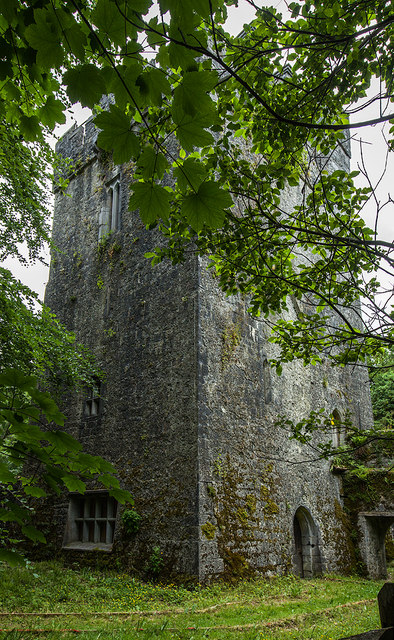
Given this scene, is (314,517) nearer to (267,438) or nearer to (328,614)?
(267,438)

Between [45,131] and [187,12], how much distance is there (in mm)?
8136

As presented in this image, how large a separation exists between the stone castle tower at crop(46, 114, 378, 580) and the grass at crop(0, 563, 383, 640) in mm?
490

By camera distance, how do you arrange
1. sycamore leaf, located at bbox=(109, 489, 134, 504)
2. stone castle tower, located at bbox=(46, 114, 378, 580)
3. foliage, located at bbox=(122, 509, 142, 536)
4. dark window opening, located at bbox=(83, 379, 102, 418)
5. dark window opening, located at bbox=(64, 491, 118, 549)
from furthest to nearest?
dark window opening, located at bbox=(83, 379, 102, 418) → dark window opening, located at bbox=(64, 491, 118, 549) → foliage, located at bbox=(122, 509, 142, 536) → stone castle tower, located at bbox=(46, 114, 378, 580) → sycamore leaf, located at bbox=(109, 489, 134, 504)

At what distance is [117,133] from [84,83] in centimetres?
20

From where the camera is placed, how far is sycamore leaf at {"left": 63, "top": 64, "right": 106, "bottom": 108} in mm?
1457

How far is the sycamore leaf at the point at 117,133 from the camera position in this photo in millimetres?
1438

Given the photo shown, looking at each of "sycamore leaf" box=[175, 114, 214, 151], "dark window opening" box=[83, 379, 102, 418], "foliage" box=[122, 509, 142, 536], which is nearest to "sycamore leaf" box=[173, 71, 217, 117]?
"sycamore leaf" box=[175, 114, 214, 151]

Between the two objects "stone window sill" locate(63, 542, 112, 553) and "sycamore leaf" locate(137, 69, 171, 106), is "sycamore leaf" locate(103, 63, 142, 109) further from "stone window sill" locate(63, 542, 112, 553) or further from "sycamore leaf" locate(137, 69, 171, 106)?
"stone window sill" locate(63, 542, 112, 553)

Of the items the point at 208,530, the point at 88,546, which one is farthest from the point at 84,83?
the point at 88,546

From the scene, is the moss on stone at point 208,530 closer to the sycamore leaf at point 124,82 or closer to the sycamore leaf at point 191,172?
the sycamore leaf at point 191,172

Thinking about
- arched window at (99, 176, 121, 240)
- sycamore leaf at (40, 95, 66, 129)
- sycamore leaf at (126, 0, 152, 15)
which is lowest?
sycamore leaf at (126, 0, 152, 15)

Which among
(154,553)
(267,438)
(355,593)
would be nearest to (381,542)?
(355,593)

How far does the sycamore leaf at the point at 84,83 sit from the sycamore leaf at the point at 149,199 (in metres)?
0.31

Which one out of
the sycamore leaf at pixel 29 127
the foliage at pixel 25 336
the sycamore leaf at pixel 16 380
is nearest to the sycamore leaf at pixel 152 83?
the sycamore leaf at pixel 29 127
